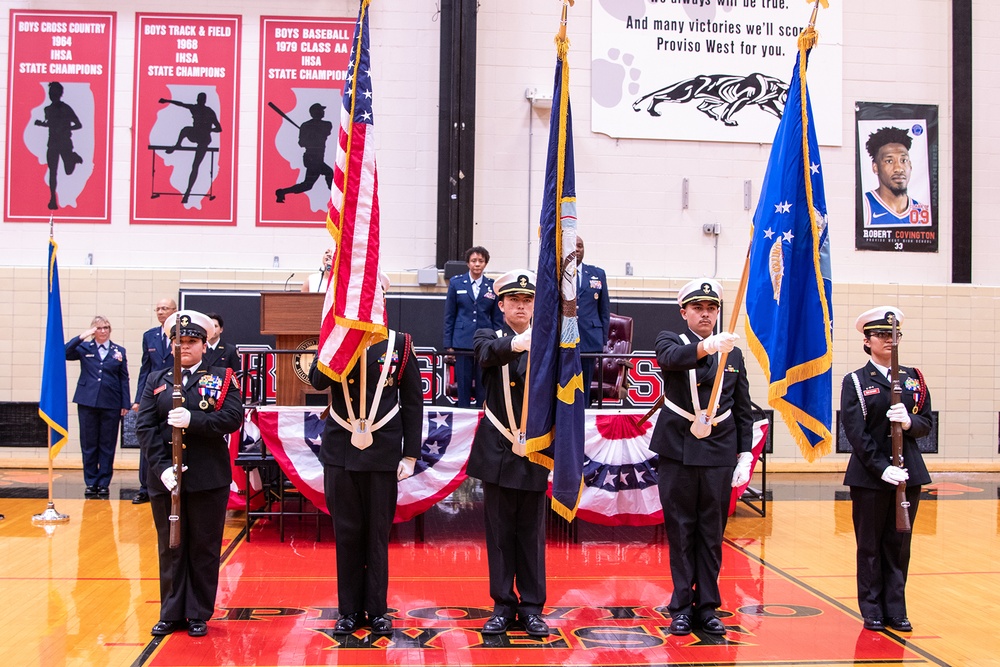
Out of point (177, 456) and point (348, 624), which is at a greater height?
point (177, 456)

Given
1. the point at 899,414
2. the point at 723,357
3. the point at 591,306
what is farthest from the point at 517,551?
the point at 591,306

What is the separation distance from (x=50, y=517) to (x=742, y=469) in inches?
235

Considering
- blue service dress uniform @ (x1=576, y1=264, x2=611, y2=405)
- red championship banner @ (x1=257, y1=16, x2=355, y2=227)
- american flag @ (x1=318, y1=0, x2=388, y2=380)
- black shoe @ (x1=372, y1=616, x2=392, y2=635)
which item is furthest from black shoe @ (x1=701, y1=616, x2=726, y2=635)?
red championship banner @ (x1=257, y1=16, x2=355, y2=227)

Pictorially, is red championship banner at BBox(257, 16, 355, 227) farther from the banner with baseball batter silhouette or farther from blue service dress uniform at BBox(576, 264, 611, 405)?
blue service dress uniform at BBox(576, 264, 611, 405)

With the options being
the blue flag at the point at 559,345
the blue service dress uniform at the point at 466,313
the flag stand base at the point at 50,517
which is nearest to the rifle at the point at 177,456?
the blue flag at the point at 559,345

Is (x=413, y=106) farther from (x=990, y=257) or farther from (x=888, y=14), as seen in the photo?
(x=990, y=257)

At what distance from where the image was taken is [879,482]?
512 centimetres

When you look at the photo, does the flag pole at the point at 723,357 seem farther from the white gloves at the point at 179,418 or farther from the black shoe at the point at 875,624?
the white gloves at the point at 179,418

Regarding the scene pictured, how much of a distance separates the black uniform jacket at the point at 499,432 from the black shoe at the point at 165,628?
1.76 metres

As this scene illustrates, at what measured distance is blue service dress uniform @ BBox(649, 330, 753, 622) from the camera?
16.5 feet

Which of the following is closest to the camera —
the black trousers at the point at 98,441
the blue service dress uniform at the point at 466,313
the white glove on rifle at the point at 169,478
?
the white glove on rifle at the point at 169,478

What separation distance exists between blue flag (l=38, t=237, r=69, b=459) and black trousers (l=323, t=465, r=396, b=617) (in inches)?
177

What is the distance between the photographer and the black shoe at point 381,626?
4949 mm

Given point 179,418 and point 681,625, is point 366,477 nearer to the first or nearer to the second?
point 179,418
